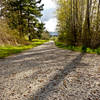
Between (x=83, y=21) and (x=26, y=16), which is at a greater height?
(x=26, y=16)

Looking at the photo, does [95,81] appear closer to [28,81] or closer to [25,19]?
[28,81]

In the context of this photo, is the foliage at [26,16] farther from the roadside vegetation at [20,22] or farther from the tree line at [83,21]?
the tree line at [83,21]

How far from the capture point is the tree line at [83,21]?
264 inches

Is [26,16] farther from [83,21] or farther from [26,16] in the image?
[83,21]

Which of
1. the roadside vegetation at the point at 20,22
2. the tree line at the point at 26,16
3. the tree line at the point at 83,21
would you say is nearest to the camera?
the tree line at the point at 83,21

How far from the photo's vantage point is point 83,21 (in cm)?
807

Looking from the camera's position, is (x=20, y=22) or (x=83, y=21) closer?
(x=83, y=21)

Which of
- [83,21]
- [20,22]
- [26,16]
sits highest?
[26,16]

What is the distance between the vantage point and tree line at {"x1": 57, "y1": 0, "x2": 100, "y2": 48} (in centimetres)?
670

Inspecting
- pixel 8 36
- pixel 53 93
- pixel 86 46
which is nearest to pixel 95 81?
pixel 53 93

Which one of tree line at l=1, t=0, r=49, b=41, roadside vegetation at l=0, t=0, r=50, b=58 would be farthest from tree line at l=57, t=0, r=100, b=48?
tree line at l=1, t=0, r=49, b=41

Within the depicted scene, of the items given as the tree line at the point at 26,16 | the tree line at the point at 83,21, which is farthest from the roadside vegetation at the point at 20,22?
the tree line at the point at 83,21

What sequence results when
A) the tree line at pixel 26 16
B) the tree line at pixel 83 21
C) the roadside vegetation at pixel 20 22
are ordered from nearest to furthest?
the tree line at pixel 83 21
the roadside vegetation at pixel 20 22
the tree line at pixel 26 16

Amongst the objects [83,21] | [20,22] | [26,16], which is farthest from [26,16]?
[83,21]
